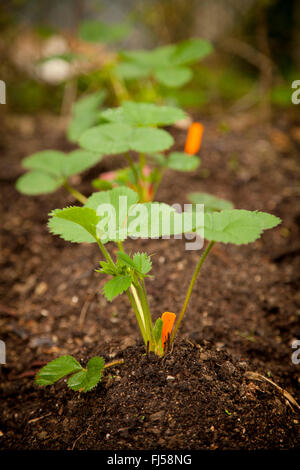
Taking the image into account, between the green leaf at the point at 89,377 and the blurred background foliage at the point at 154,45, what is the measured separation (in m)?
1.89

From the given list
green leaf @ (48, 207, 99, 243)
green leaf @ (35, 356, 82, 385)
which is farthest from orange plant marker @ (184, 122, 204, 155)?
green leaf @ (35, 356, 82, 385)

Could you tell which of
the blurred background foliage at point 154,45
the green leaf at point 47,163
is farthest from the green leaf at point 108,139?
the blurred background foliage at point 154,45

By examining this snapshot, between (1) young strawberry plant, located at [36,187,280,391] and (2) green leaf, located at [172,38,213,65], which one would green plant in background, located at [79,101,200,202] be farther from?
(2) green leaf, located at [172,38,213,65]

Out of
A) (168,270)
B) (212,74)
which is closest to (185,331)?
(168,270)

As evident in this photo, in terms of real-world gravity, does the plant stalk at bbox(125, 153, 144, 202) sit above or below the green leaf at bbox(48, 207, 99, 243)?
above

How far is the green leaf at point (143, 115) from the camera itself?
1.38 metres

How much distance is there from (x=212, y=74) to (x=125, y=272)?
9.75ft

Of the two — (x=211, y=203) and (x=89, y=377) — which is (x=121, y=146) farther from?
(x=89, y=377)

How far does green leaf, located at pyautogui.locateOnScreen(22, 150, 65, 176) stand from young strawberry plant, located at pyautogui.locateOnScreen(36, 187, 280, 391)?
70 centimetres

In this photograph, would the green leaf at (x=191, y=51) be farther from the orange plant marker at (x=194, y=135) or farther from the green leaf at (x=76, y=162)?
the green leaf at (x=76, y=162)

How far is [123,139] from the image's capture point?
4.39 ft

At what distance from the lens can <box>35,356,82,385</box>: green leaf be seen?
1.00 m

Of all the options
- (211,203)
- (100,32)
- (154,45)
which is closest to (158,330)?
(211,203)
